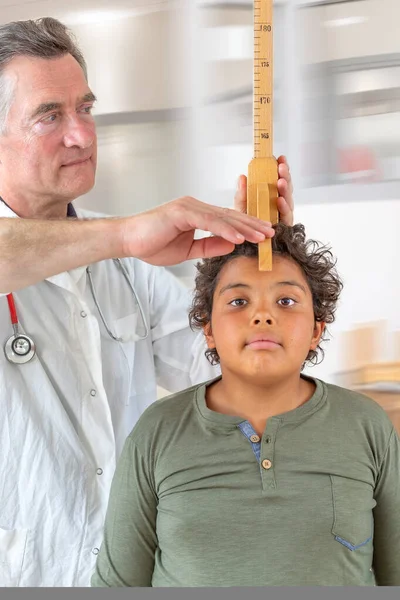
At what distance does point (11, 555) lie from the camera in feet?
4.33

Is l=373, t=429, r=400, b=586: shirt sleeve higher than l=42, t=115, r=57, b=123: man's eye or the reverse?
the reverse

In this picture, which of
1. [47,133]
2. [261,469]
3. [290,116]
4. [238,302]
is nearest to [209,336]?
[238,302]

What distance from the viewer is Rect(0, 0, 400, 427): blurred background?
5.59 ft

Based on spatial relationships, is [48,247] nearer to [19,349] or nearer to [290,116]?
[19,349]

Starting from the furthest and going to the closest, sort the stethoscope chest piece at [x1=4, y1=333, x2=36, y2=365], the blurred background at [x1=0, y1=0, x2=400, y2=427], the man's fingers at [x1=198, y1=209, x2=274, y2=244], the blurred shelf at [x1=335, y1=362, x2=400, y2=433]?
1. the blurred background at [x1=0, y1=0, x2=400, y2=427]
2. the blurred shelf at [x1=335, y1=362, x2=400, y2=433]
3. the stethoscope chest piece at [x1=4, y1=333, x2=36, y2=365]
4. the man's fingers at [x1=198, y1=209, x2=274, y2=244]

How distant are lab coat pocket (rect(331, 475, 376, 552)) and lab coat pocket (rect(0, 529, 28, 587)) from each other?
1.77ft

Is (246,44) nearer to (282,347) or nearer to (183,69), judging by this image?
(183,69)

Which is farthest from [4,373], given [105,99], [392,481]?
[105,99]

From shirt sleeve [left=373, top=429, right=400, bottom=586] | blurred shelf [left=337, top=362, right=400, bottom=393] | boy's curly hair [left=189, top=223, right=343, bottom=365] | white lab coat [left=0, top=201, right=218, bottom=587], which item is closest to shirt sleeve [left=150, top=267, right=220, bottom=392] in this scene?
white lab coat [left=0, top=201, right=218, bottom=587]

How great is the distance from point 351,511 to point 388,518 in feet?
0.26

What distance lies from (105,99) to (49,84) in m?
0.47

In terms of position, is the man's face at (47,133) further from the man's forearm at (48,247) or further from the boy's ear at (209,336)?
the boy's ear at (209,336)

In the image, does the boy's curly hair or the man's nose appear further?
the man's nose

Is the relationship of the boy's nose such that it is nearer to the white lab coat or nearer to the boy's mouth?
the boy's mouth
